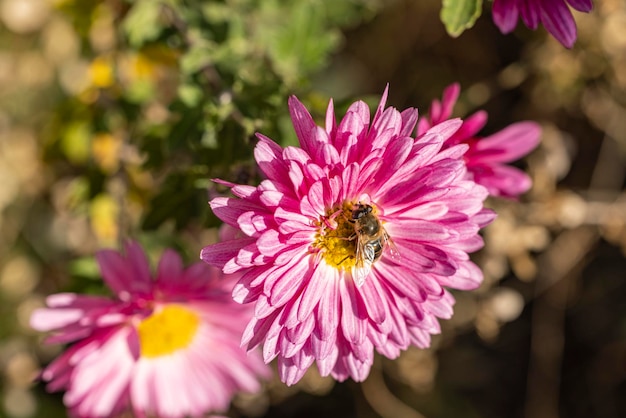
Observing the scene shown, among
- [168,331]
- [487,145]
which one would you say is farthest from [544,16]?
[168,331]

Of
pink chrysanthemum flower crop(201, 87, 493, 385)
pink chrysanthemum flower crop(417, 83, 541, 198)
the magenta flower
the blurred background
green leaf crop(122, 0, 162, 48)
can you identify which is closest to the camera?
pink chrysanthemum flower crop(201, 87, 493, 385)

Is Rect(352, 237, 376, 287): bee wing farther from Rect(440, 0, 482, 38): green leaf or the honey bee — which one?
Rect(440, 0, 482, 38): green leaf

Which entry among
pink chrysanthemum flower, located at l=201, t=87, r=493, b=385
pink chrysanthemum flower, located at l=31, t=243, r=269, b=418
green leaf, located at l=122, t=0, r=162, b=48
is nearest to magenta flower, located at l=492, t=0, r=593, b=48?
pink chrysanthemum flower, located at l=201, t=87, r=493, b=385

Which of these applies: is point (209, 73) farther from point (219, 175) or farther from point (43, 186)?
point (43, 186)

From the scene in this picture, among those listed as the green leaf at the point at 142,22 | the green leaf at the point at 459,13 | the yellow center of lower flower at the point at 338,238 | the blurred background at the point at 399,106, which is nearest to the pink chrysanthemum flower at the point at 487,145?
the green leaf at the point at 459,13

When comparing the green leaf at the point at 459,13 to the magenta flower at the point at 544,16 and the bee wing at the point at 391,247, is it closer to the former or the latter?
the magenta flower at the point at 544,16

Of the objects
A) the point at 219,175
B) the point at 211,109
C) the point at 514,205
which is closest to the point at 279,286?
the point at 219,175
